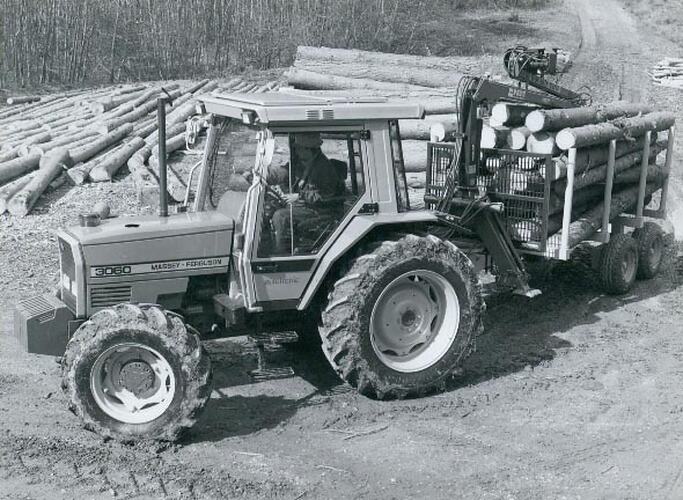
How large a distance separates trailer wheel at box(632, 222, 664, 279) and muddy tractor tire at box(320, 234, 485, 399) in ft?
14.5

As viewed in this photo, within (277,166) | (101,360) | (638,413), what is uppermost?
(277,166)

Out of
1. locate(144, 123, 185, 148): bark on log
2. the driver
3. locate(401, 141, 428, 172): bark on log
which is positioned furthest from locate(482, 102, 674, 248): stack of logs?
locate(144, 123, 185, 148): bark on log

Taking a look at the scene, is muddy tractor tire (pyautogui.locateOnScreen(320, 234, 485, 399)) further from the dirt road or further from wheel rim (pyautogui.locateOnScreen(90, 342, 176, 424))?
wheel rim (pyautogui.locateOnScreen(90, 342, 176, 424))

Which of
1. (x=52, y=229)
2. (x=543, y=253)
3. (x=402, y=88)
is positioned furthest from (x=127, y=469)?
(x=402, y=88)

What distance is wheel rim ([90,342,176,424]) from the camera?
6.80 meters

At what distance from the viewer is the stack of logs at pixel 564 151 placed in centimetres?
975

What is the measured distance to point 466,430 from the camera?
7.38 metres

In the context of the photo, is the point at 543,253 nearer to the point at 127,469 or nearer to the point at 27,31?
the point at 127,469

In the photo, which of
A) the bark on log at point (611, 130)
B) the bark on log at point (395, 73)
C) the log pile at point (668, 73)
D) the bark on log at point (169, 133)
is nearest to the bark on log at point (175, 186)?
the bark on log at point (169, 133)

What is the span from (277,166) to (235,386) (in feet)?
6.89

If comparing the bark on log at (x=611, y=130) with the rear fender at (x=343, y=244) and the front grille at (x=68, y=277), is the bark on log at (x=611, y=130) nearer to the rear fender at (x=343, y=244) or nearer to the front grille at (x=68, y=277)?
the rear fender at (x=343, y=244)

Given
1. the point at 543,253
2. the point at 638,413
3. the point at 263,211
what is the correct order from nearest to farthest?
the point at 263,211 < the point at 638,413 < the point at 543,253

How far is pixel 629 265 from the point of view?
11250 mm

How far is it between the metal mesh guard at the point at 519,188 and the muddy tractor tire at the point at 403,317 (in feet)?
5.87
